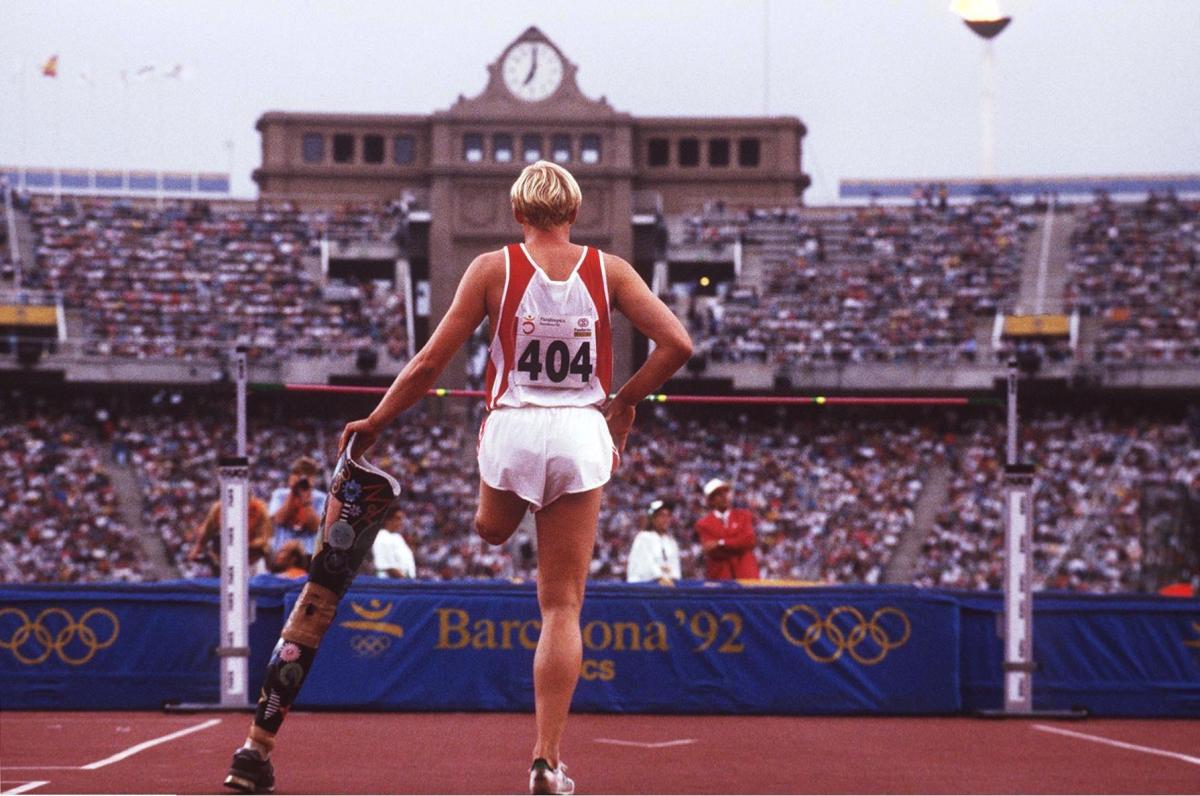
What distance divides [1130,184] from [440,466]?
26643 millimetres

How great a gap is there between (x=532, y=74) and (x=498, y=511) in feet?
169

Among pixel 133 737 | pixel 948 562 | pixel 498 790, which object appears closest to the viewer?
pixel 498 790

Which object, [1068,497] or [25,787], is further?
[1068,497]

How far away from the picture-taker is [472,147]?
55062 mm

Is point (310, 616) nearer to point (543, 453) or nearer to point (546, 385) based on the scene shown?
point (543, 453)

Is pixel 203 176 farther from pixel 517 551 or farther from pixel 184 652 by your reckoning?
pixel 184 652

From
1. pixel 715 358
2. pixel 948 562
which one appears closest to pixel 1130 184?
pixel 715 358

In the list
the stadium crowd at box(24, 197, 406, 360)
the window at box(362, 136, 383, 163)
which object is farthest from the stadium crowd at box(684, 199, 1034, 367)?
the window at box(362, 136, 383, 163)

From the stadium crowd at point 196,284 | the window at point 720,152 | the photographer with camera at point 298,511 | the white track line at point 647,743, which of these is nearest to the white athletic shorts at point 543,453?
the white track line at point 647,743

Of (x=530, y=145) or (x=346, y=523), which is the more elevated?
(x=530, y=145)

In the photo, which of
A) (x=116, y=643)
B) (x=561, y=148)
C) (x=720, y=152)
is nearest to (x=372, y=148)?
(x=561, y=148)

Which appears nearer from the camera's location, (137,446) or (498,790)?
(498,790)

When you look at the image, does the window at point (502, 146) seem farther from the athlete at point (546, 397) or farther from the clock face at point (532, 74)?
the athlete at point (546, 397)

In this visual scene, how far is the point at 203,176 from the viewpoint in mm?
54688
